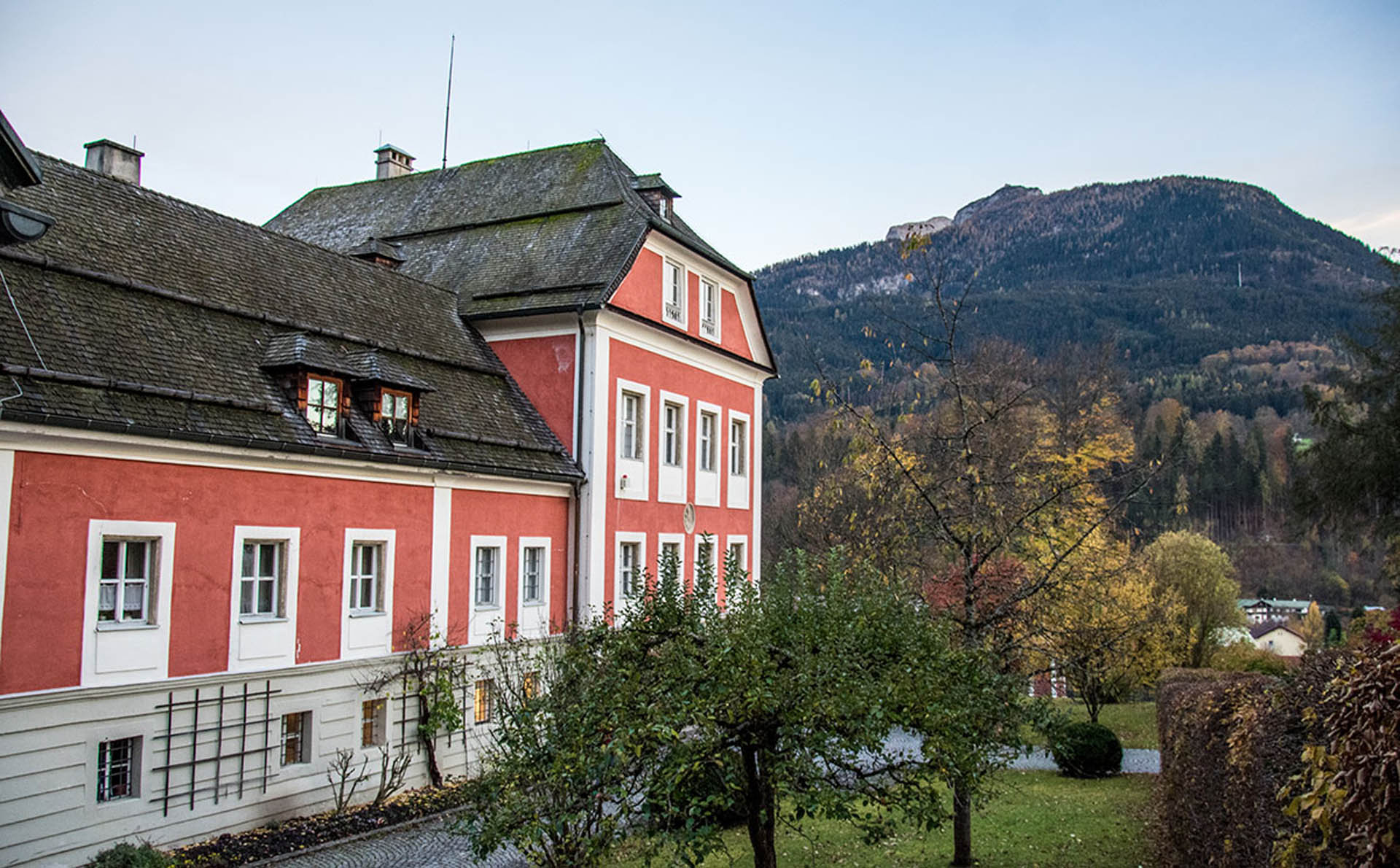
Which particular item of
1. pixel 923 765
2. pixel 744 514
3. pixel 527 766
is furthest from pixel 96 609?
pixel 744 514

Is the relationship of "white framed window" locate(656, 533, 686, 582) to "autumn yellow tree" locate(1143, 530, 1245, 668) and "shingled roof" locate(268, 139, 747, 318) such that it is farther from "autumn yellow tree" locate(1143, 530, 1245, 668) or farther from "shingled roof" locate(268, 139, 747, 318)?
"autumn yellow tree" locate(1143, 530, 1245, 668)

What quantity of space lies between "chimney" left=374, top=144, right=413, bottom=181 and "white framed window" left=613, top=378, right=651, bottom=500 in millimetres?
11951

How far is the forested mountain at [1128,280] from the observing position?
11081 centimetres

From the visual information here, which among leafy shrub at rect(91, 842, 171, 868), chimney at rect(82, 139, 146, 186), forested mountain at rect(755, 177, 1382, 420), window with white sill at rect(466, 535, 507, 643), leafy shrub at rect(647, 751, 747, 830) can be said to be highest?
forested mountain at rect(755, 177, 1382, 420)

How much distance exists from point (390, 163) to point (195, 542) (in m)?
19.0

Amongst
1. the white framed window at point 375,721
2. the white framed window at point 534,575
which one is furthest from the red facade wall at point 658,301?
the white framed window at point 375,721

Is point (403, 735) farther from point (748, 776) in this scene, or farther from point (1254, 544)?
point (1254, 544)

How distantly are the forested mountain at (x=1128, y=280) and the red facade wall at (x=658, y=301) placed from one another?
38342mm

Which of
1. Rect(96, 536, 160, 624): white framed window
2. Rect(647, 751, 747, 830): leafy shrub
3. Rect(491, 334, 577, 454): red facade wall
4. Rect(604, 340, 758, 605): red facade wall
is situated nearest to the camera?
Rect(647, 751, 747, 830): leafy shrub

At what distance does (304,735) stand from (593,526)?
25.2ft

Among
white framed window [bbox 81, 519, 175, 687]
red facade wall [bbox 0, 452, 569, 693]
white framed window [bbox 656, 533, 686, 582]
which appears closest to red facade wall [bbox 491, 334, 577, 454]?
red facade wall [bbox 0, 452, 569, 693]

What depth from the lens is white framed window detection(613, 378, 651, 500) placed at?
22.6 metres

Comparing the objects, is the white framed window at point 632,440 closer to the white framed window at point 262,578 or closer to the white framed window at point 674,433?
the white framed window at point 674,433

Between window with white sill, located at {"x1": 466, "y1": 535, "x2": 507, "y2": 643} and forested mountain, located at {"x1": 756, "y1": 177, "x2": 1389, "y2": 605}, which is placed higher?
forested mountain, located at {"x1": 756, "y1": 177, "x2": 1389, "y2": 605}
